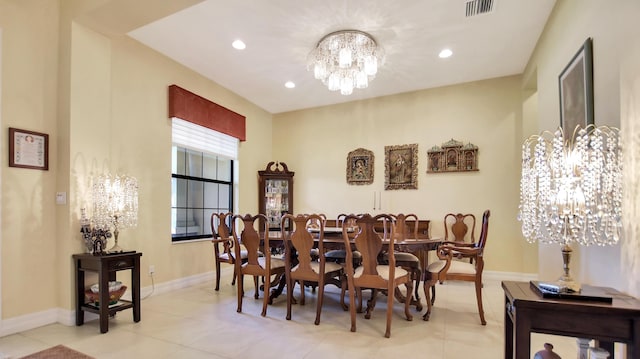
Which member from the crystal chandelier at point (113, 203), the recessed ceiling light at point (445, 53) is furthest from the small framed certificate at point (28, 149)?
Answer: the recessed ceiling light at point (445, 53)

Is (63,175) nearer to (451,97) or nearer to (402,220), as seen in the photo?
(402,220)

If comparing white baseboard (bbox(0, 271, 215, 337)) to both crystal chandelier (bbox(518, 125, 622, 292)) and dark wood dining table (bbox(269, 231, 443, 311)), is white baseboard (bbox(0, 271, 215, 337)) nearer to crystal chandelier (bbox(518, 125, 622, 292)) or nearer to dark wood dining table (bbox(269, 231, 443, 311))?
dark wood dining table (bbox(269, 231, 443, 311))

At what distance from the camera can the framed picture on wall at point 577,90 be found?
230cm

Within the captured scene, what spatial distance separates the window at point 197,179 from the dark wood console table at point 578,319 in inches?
165

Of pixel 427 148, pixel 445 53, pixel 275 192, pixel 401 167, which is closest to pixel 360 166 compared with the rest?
pixel 401 167

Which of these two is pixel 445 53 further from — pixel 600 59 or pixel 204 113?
pixel 204 113

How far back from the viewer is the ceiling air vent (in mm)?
3203

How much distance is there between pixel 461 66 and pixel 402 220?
2438 millimetres

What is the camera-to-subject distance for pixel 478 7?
328 cm

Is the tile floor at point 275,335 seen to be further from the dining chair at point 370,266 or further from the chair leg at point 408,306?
the dining chair at point 370,266

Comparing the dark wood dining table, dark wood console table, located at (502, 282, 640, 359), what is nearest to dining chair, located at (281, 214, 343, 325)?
the dark wood dining table

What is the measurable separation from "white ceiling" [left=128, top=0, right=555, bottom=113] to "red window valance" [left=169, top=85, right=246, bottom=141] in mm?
431

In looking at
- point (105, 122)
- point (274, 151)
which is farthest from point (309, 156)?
point (105, 122)

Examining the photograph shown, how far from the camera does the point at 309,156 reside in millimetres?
6441
